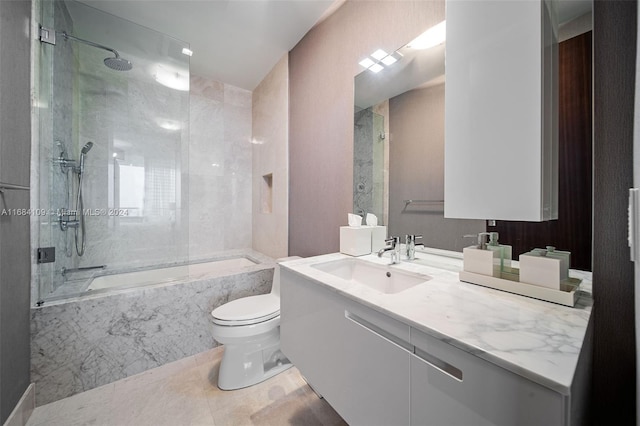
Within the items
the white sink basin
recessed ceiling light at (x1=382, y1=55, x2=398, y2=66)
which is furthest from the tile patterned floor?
recessed ceiling light at (x1=382, y1=55, x2=398, y2=66)

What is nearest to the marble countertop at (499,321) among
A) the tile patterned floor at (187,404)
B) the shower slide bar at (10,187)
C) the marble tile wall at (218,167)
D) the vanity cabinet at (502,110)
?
the vanity cabinet at (502,110)

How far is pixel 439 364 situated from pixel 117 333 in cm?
190

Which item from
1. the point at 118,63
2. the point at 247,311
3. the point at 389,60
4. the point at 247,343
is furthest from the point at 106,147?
the point at 389,60

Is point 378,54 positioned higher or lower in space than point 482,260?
higher

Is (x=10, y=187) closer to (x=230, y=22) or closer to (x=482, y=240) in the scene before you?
(x=230, y=22)

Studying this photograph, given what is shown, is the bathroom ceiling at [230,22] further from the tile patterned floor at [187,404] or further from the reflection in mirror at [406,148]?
the tile patterned floor at [187,404]

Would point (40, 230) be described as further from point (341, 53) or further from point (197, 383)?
point (341, 53)

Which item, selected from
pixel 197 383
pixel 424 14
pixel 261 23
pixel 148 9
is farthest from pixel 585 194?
pixel 148 9

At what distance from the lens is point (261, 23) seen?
191 cm

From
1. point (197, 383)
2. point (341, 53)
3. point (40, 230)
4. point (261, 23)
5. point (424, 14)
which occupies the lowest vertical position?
point (197, 383)

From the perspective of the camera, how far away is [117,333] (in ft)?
5.08

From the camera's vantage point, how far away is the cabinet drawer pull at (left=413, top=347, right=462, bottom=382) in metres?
0.55

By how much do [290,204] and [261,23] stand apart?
1.49 metres

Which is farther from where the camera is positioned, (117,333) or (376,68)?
(117,333)
